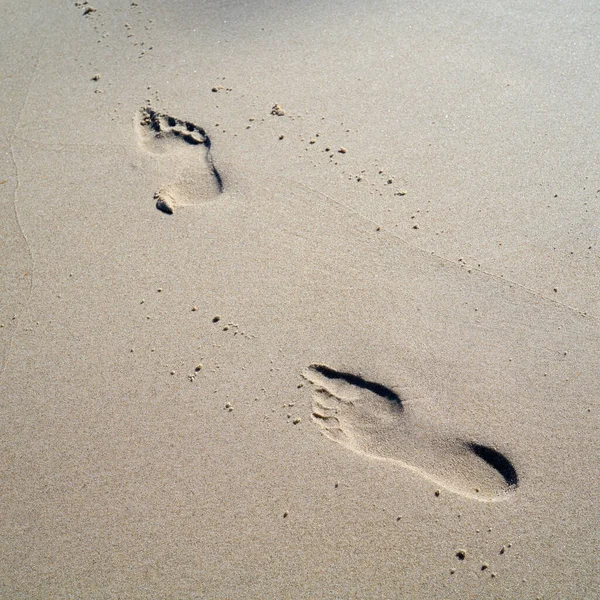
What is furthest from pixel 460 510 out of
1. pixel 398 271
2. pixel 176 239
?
pixel 176 239

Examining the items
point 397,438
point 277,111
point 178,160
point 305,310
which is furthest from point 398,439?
point 277,111

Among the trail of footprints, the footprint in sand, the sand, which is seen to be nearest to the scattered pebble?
the sand

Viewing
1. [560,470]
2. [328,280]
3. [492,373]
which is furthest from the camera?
[328,280]

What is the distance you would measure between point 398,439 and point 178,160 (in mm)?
1173

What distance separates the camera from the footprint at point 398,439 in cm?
137

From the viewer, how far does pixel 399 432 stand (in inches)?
56.5

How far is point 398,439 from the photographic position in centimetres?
143

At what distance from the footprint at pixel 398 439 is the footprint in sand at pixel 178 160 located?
74cm

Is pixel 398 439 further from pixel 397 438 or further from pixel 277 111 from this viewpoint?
pixel 277 111

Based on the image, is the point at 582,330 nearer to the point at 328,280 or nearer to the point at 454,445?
the point at 454,445

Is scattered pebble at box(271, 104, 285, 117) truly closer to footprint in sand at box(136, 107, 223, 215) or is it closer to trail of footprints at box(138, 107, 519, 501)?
footprint in sand at box(136, 107, 223, 215)

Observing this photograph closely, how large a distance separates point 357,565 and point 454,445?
1.17 feet

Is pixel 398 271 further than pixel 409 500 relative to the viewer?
Yes

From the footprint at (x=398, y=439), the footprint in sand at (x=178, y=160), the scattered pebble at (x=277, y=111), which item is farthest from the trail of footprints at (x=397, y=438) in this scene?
the scattered pebble at (x=277, y=111)
